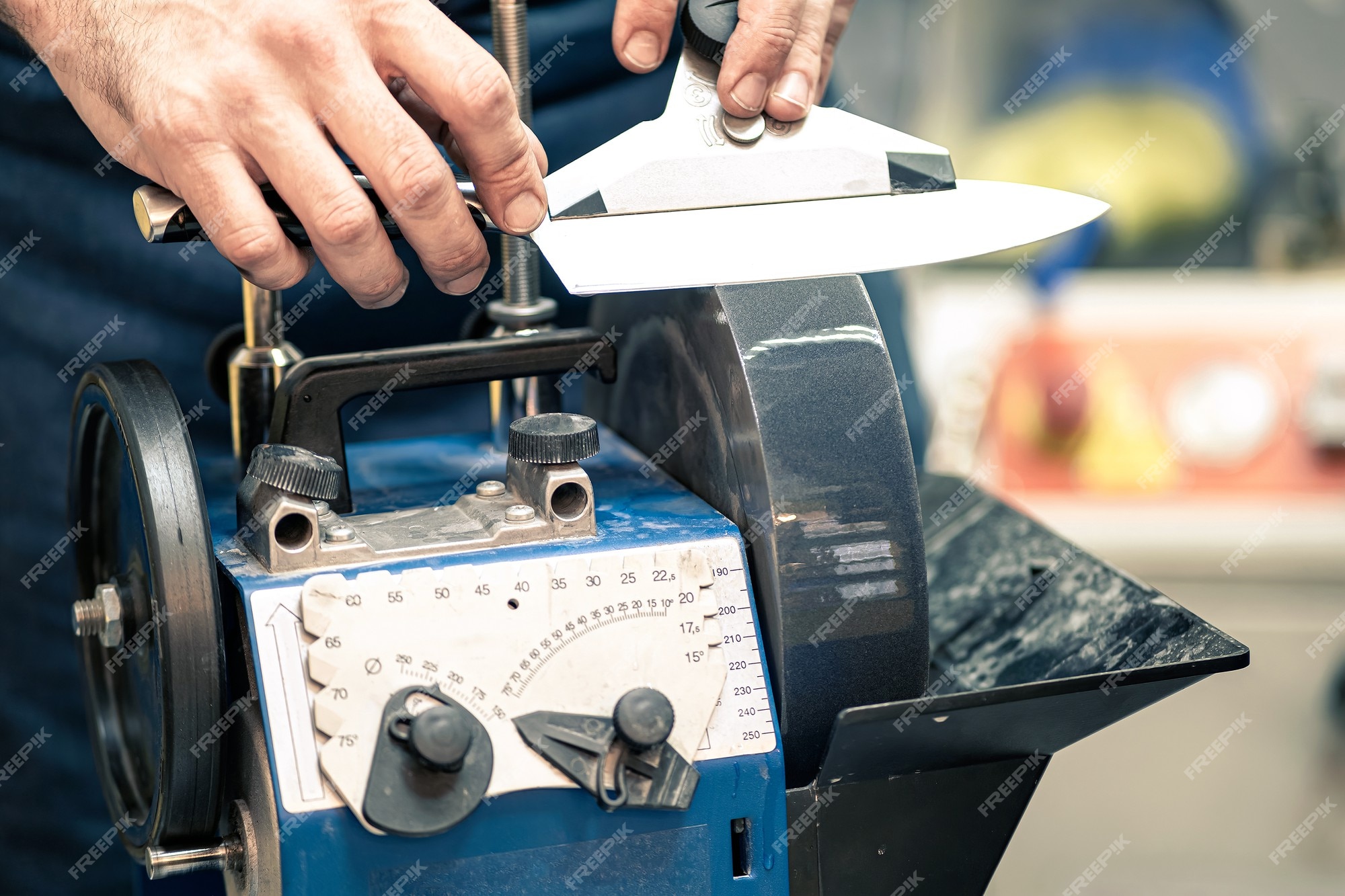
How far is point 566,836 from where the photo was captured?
2.19 ft

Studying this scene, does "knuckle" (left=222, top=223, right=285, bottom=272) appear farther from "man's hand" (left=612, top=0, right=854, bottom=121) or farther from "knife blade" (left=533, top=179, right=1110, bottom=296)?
"man's hand" (left=612, top=0, right=854, bottom=121)

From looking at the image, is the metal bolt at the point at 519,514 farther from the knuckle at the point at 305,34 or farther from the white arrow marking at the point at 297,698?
the knuckle at the point at 305,34

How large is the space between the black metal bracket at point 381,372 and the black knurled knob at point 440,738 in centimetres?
22

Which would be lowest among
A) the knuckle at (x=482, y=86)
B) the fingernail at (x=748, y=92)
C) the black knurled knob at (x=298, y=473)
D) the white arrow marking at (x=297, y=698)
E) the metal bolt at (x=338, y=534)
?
the white arrow marking at (x=297, y=698)

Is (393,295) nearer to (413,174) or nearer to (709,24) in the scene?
(413,174)

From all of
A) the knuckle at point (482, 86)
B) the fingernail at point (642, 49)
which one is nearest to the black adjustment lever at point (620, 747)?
the knuckle at point (482, 86)

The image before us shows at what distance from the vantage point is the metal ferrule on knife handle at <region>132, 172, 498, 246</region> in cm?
71

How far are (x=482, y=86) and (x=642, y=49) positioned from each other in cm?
22

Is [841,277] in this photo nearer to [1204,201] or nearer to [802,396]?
[802,396]

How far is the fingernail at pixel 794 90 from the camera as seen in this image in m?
0.77

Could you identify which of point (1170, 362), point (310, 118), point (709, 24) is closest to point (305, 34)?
point (310, 118)

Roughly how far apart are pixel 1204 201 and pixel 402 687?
1632 mm

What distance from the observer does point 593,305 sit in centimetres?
96

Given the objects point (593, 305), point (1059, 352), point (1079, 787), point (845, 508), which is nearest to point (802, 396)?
point (845, 508)
